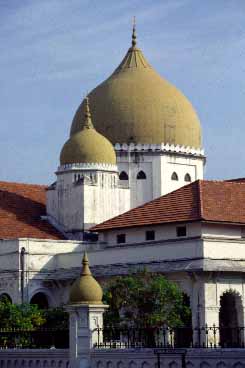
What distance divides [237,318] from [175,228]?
4930 mm

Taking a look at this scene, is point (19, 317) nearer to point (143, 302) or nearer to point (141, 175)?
point (143, 302)

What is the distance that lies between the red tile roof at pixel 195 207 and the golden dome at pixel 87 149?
4.85 meters

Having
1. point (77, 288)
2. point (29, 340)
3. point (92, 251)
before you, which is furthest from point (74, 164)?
point (77, 288)

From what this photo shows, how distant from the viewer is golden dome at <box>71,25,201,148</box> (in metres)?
64.2

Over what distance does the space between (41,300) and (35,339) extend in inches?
664

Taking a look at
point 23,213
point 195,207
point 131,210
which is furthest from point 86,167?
point 195,207

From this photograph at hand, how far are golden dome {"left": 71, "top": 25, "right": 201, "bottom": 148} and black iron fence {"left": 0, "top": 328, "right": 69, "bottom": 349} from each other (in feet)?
79.8

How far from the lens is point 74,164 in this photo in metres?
60.4

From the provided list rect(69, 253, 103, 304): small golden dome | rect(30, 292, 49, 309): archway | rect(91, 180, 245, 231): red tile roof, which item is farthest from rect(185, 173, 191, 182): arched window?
rect(69, 253, 103, 304): small golden dome

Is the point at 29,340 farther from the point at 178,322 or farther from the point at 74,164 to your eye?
the point at 74,164

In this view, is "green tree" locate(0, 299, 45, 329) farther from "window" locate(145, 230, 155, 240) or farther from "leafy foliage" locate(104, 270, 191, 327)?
"window" locate(145, 230, 155, 240)

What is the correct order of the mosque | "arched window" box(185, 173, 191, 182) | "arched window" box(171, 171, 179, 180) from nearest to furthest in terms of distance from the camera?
1. the mosque
2. "arched window" box(171, 171, 179, 180)
3. "arched window" box(185, 173, 191, 182)

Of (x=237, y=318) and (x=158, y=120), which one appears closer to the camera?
(x=237, y=318)

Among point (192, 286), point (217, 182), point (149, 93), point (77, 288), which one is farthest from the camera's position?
point (149, 93)
